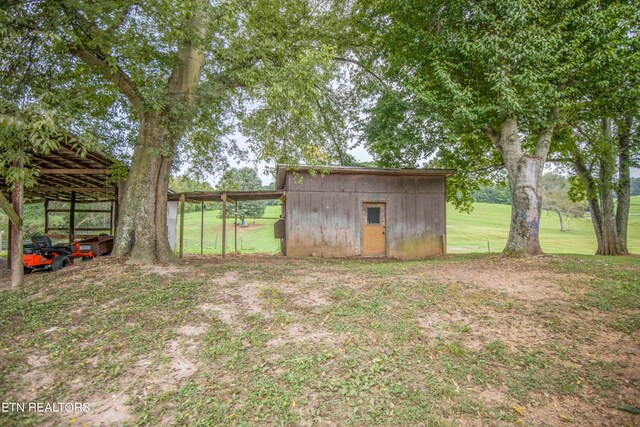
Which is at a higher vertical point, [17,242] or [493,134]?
[493,134]

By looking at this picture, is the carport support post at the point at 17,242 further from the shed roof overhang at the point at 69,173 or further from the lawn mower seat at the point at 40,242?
the lawn mower seat at the point at 40,242

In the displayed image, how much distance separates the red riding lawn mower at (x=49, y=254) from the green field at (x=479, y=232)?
12.0 m

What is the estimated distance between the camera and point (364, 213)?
11234 mm

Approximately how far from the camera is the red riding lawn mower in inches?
294

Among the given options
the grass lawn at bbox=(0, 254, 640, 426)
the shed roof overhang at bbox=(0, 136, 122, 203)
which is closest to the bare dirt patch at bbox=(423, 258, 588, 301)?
the grass lawn at bbox=(0, 254, 640, 426)

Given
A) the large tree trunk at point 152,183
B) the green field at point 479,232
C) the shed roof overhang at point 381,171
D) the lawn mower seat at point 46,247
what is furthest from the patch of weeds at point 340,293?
the green field at point 479,232

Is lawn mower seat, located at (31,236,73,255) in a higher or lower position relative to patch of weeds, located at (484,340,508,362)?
higher

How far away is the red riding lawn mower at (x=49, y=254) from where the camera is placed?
7465mm

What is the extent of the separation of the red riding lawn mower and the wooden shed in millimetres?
6112

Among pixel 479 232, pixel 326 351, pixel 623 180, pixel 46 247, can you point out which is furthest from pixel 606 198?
pixel 479 232

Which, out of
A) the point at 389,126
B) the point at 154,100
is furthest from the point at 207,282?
the point at 389,126

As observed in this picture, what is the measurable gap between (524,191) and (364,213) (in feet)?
16.7

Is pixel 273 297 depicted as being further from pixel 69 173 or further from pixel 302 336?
pixel 69 173

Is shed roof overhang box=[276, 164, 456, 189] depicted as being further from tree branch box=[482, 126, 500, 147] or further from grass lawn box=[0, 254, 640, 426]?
grass lawn box=[0, 254, 640, 426]
